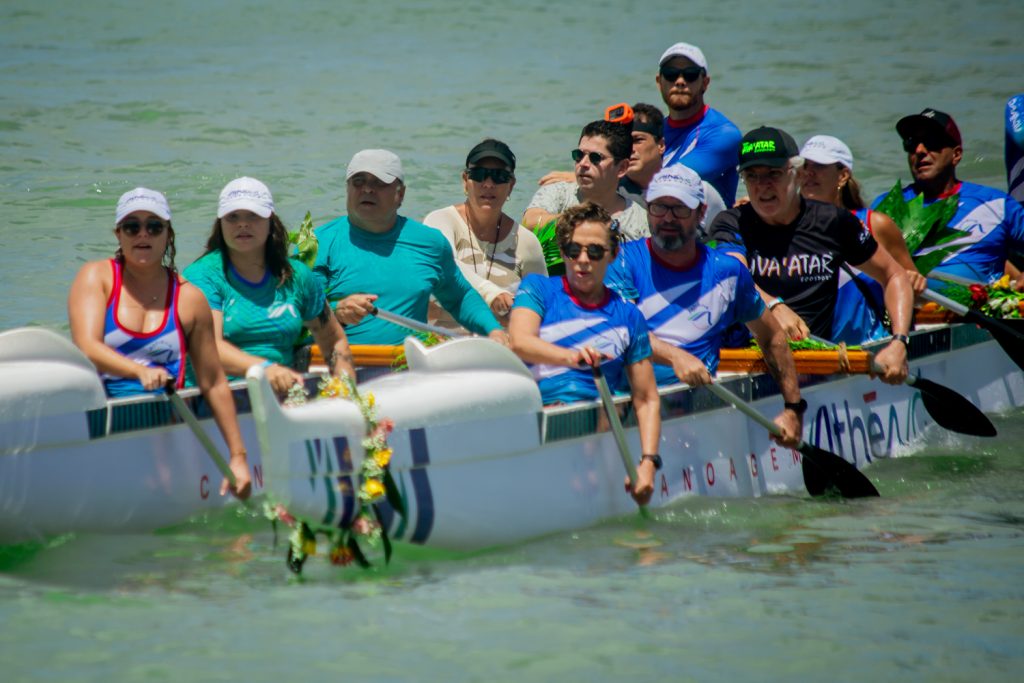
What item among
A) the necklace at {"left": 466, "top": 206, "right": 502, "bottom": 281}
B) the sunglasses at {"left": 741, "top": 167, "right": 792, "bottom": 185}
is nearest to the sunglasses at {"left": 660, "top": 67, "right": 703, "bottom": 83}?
the necklace at {"left": 466, "top": 206, "right": 502, "bottom": 281}

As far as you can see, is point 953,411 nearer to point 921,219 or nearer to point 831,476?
point 921,219

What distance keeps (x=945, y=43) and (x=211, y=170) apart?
46.7 ft

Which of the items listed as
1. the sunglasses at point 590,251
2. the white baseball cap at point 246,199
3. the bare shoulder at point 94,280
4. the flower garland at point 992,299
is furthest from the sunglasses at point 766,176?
the bare shoulder at point 94,280

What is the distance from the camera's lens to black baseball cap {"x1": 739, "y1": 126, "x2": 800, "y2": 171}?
297 inches

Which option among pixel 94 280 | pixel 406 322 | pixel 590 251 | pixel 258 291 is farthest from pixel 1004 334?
Answer: pixel 94 280

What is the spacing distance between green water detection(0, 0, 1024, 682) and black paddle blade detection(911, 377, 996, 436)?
0.14 meters

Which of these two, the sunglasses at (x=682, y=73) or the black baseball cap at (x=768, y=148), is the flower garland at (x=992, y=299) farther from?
the black baseball cap at (x=768, y=148)

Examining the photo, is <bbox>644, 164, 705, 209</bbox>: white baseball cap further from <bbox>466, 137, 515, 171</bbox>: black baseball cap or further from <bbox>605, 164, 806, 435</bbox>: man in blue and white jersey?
<bbox>466, 137, 515, 171</bbox>: black baseball cap

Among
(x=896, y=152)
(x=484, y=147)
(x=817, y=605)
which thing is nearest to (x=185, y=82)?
(x=896, y=152)

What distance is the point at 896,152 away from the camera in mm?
18812

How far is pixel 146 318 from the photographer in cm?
648

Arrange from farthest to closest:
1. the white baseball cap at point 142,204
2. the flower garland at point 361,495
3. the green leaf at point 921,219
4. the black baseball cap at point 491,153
→ the green leaf at point 921,219 → the black baseball cap at point 491,153 → the white baseball cap at point 142,204 → the flower garland at point 361,495

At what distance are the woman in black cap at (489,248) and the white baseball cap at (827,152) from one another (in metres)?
1.71

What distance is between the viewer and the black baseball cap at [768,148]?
754 cm
